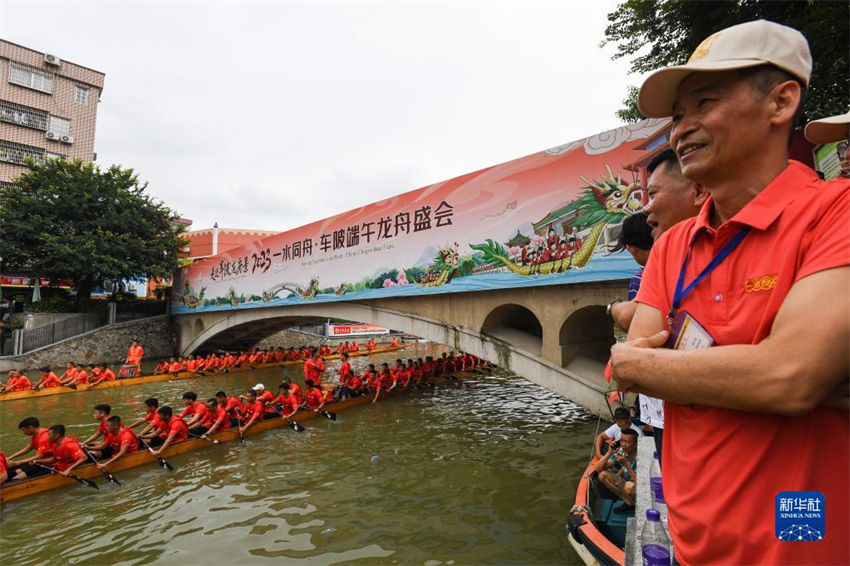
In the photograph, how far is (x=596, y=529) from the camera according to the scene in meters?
5.24

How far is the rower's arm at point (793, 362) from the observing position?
3.07 feet

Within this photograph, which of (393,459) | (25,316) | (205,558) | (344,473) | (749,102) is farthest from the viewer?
(25,316)

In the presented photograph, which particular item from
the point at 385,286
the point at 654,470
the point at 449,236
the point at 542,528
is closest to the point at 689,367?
the point at 654,470

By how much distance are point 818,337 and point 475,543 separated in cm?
683

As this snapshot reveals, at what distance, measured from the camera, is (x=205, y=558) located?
244 inches

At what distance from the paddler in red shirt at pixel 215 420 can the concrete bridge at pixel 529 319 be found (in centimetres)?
619

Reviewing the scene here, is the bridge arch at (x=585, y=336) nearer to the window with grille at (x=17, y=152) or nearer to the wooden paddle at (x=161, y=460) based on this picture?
the wooden paddle at (x=161, y=460)

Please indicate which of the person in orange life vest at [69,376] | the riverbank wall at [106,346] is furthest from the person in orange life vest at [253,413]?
the riverbank wall at [106,346]

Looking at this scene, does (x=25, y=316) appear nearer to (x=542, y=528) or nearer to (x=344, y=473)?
(x=344, y=473)

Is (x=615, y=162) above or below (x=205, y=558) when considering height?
above

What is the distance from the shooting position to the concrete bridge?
1076cm

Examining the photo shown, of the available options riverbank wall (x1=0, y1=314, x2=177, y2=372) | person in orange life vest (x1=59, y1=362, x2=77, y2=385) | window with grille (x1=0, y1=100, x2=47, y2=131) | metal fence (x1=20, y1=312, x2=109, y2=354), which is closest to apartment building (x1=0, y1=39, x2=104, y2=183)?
window with grille (x1=0, y1=100, x2=47, y2=131)

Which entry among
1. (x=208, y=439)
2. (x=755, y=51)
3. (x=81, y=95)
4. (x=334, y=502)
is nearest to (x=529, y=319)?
(x=334, y=502)

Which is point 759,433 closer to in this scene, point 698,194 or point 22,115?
point 698,194
